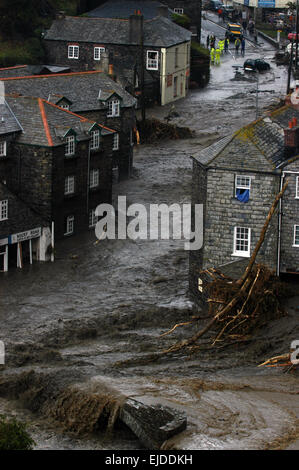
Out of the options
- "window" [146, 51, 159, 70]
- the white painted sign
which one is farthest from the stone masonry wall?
"window" [146, 51, 159, 70]

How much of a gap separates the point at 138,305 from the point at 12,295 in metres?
7.48

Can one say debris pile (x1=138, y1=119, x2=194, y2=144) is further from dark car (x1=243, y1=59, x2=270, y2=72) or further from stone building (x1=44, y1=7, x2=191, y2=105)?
dark car (x1=243, y1=59, x2=270, y2=72)

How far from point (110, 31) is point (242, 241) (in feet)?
182

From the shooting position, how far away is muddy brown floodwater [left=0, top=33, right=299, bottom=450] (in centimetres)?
4491

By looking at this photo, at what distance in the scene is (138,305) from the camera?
62000 millimetres

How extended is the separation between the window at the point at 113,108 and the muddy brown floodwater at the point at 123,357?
616 cm

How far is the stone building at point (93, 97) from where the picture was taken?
257 feet

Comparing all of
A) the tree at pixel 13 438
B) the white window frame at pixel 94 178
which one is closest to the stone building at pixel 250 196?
the white window frame at pixel 94 178

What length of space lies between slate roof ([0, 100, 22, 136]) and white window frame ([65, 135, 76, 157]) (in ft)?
10.3

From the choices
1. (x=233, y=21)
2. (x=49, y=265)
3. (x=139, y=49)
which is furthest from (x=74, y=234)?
(x=233, y=21)

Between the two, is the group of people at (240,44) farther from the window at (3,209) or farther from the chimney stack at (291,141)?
the chimney stack at (291,141)

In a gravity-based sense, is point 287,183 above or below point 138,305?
above

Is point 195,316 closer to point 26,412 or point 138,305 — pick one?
point 138,305

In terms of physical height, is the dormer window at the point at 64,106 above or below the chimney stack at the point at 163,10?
above
